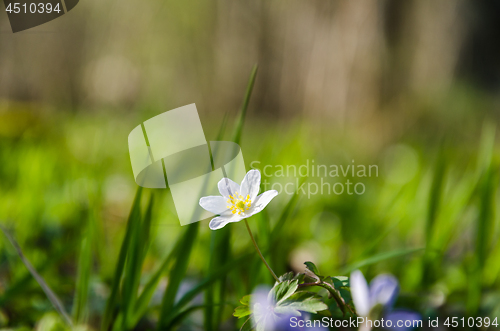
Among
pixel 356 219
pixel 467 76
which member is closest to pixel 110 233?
pixel 356 219

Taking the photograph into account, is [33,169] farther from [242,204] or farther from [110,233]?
[242,204]

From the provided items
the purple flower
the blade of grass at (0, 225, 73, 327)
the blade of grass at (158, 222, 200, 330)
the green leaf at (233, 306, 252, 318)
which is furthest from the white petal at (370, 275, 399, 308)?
the blade of grass at (0, 225, 73, 327)

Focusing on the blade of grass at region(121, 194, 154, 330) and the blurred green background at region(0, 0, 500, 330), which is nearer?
the blade of grass at region(121, 194, 154, 330)

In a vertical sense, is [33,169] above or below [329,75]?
below

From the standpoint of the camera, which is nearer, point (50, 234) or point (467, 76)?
point (50, 234)

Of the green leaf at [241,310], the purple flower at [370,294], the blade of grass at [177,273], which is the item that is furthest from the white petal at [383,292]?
the blade of grass at [177,273]

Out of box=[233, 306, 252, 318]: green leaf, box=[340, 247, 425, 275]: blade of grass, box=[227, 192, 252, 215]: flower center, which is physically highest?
box=[227, 192, 252, 215]: flower center

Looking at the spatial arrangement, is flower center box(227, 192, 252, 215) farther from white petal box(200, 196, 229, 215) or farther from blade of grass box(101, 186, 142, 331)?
blade of grass box(101, 186, 142, 331)
